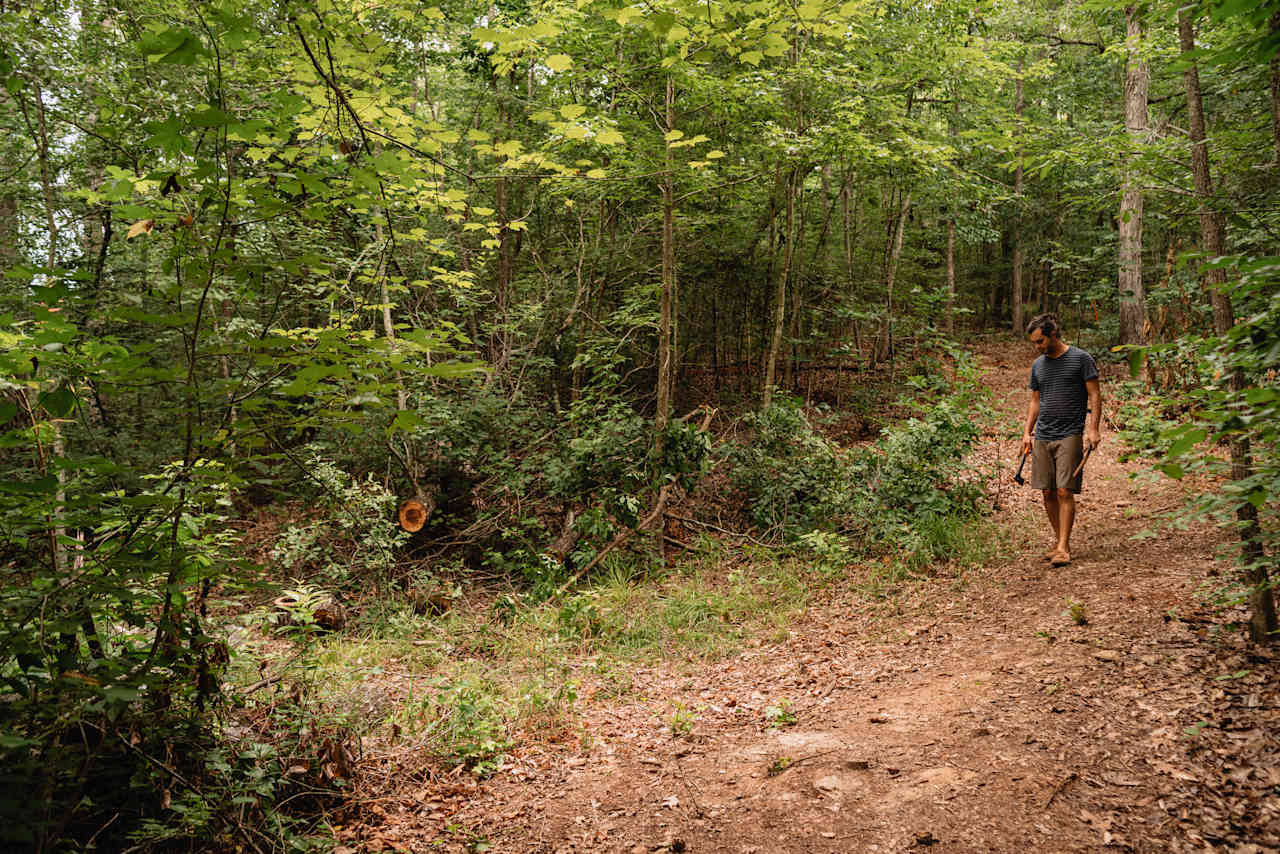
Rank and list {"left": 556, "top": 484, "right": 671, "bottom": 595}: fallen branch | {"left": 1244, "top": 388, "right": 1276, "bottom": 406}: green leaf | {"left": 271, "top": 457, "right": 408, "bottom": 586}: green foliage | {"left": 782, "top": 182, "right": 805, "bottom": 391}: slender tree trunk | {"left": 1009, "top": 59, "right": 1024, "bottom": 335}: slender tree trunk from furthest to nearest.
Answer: {"left": 1009, "top": 59, "right": 1024, "bottom": 335}: slender tree trunk
{"left": 782, "top": 182, "right": 805, "bottom": 391}: slender tree trunk
{"left": 556, "top": 484, "right": 671, "bottom": 595}: fallen branch
{"left": 271, "top": 457, "right": 408, "bottom": 586}: green foliage
{"left": 1244, "top": 388, "right": 1276, "bottom": 406}: green leaf

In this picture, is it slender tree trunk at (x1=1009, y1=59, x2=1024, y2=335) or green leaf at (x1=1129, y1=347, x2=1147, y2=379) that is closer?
green leaf at (x1=1129, y1=347, x2=1147, y2=379)

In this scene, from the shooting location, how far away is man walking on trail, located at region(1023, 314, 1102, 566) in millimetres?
5324

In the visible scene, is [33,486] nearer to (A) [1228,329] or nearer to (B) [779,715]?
(B) [779,715]

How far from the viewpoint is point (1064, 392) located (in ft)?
17.7

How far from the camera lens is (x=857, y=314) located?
37.3ft

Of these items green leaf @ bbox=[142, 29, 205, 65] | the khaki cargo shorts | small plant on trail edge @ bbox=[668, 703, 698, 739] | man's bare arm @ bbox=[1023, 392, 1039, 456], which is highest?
green leaf @ bbox=[142, 29, 205, 65]

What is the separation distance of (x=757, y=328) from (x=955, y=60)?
18.0 feet

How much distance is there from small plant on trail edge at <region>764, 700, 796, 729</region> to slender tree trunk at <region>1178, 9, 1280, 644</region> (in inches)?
96.8

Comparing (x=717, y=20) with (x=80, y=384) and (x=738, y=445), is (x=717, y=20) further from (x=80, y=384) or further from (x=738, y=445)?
(x=738, y=445)

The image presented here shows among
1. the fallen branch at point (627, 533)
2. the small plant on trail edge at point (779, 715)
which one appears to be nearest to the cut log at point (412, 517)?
the fallen branch at point (627, 533)

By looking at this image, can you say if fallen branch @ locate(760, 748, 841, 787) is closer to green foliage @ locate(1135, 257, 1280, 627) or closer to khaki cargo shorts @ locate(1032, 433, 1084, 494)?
Answer: green foliage @ locate(1135, 257, 1280, 627)

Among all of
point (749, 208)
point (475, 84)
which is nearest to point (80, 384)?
point (749, 208)

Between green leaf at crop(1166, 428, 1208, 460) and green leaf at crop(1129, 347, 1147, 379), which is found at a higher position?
green leaf at crop(1129, 347, 1147, 379)

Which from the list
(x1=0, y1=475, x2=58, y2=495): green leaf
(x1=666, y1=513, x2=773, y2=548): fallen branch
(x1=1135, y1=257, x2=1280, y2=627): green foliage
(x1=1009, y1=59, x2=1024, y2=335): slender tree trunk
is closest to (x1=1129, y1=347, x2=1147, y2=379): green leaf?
(x1=1135, y1=257, x2=1280, y2=627): green foliage
